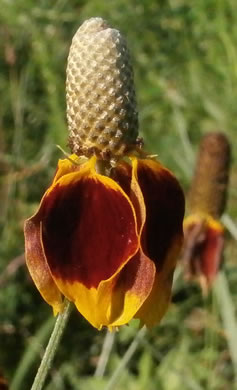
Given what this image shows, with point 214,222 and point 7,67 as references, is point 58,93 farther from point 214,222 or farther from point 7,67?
point 214,222

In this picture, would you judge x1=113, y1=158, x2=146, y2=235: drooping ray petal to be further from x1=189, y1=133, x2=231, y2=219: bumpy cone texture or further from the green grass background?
the green grass background

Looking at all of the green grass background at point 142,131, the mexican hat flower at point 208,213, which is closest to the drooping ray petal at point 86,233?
the mexican hat flower at point 208,213

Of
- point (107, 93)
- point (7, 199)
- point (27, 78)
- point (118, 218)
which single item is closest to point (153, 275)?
point (118, 218)

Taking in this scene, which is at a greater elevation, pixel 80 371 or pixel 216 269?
Answer: pixel 216 269

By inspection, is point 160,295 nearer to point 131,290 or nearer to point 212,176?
point 131,290

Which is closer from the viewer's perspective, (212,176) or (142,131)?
(212,176)

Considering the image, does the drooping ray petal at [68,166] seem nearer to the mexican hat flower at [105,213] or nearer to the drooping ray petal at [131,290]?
the mexican hat flower at [105,213]

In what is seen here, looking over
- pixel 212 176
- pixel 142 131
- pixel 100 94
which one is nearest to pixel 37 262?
pixel 100 94
